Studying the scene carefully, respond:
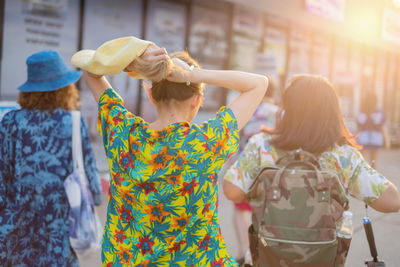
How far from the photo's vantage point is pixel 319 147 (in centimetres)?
236

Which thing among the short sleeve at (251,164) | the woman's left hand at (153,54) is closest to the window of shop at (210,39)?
the short sleeve at (251,164)

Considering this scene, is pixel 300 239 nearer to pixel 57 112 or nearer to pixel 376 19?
pixel 57 112

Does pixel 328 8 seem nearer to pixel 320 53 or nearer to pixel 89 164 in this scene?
pixel 320 53

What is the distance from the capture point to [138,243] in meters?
1.83

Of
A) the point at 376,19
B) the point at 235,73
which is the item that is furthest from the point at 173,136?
the point at 376,19

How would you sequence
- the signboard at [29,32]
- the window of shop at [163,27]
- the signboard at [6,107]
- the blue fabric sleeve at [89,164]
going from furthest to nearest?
the window of shop at [163,27], the signboard at [29,32], the signboard at [6,107], the blue fabric sleeve at [89,164]

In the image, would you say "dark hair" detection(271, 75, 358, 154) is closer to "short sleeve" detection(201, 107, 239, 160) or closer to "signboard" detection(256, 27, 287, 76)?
"short sleeve" detection(201, 107, 239, 160)

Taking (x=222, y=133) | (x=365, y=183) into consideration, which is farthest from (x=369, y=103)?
(x=222, y=133)

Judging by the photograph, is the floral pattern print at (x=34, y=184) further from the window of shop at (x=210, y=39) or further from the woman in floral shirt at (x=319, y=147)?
the window of shop at (x=210, y=39)

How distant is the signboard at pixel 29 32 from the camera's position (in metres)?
7.65

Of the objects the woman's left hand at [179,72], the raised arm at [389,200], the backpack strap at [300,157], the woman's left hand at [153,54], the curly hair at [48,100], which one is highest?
the woman's left hand at [153,54]

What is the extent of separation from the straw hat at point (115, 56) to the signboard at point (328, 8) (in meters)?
12.4

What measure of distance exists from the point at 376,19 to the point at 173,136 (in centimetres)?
1679

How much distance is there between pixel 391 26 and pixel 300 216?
1746 cm
